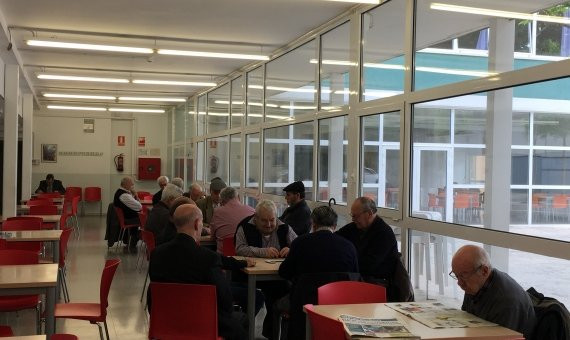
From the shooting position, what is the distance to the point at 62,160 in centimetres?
1753

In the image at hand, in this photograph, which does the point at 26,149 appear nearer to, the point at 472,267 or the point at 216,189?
the point at 216,189

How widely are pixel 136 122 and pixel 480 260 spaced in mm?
16555

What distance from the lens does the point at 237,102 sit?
11.4 m

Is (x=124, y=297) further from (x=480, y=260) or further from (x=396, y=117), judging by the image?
(x=480, y=260)

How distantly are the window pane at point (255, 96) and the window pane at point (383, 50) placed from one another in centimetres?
362

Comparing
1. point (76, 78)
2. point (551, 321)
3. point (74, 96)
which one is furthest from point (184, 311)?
point (74, 96)

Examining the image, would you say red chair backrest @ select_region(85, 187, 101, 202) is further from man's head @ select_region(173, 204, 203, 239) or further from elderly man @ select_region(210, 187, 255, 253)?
man's head @ select_region(173, 204, 203, 239)

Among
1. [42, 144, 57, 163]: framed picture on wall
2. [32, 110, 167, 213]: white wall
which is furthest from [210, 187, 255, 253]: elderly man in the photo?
[42, 144, 57, 163]: framed picture on wall

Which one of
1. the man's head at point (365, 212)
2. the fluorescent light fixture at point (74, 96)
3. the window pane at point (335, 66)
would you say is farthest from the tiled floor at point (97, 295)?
the fluorescent light fixture at point (74, 96)

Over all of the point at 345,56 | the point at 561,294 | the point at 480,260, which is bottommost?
the point at 561,294

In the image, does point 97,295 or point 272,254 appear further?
point 97,295

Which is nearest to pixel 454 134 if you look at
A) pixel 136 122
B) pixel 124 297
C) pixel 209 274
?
pixel 209 274

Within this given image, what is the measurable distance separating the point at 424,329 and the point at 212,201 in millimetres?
5230

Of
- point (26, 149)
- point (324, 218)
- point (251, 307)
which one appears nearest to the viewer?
point (324, 218)
